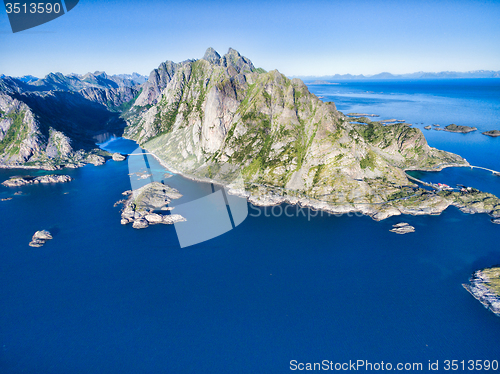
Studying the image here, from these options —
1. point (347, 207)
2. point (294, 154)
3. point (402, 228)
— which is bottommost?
point (402, 228)

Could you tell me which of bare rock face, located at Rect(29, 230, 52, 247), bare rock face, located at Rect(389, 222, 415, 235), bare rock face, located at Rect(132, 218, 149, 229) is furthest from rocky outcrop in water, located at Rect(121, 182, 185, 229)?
bare rock face, located at Rect(389, 222, 415, 235)

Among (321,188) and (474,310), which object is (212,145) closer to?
(321,188)

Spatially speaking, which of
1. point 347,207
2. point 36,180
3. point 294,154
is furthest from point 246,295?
point 36,180

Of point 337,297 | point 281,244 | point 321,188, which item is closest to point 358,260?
point 337,297

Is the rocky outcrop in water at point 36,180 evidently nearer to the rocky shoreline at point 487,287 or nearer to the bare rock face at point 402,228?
the bare rock face at point 402,228

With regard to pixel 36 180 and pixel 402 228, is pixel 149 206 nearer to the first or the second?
pixel 36 180
